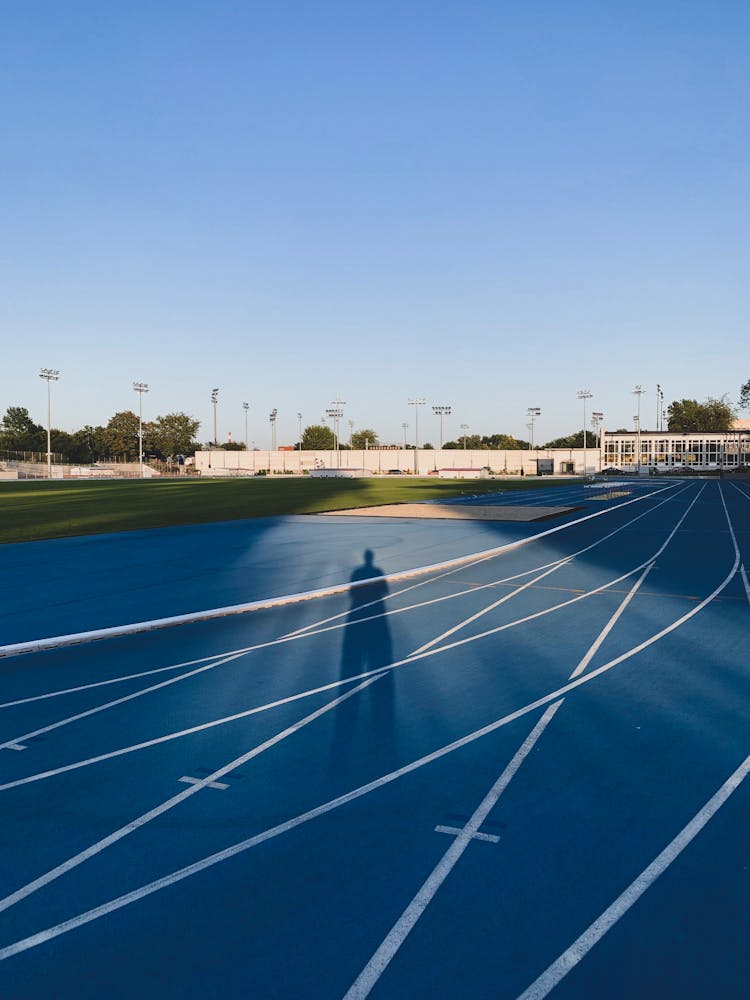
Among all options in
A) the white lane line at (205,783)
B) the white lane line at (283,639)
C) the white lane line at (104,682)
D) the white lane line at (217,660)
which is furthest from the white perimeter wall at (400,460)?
the white lane line at (205,783)

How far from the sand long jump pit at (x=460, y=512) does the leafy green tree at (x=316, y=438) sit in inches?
5857

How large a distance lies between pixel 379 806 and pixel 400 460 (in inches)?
4515

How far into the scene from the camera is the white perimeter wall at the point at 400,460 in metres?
110

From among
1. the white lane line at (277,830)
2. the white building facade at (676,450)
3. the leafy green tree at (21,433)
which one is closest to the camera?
the white lane line at (277,830)

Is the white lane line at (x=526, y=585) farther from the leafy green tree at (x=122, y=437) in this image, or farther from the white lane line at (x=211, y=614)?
the leafy green tree at (x=122, y=437)

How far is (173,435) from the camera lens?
494ft

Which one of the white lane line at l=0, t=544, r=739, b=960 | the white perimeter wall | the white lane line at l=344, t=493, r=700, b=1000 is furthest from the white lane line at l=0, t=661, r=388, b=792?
the white perimeter wall

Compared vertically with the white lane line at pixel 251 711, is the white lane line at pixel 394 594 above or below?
above

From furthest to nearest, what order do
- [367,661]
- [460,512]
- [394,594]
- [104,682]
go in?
[460,512]
[394,594]
[367,661]
[104,682]

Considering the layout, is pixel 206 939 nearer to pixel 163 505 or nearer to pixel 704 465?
pixel 163 505

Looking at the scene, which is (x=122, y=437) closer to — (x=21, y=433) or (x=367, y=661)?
(x=21, y=433)

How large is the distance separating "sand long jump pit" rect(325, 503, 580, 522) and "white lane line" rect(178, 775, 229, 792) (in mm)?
23247

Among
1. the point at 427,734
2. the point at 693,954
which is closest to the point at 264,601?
the point at 427,734

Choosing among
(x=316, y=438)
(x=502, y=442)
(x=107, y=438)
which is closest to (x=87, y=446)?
(x=107, y=438)
